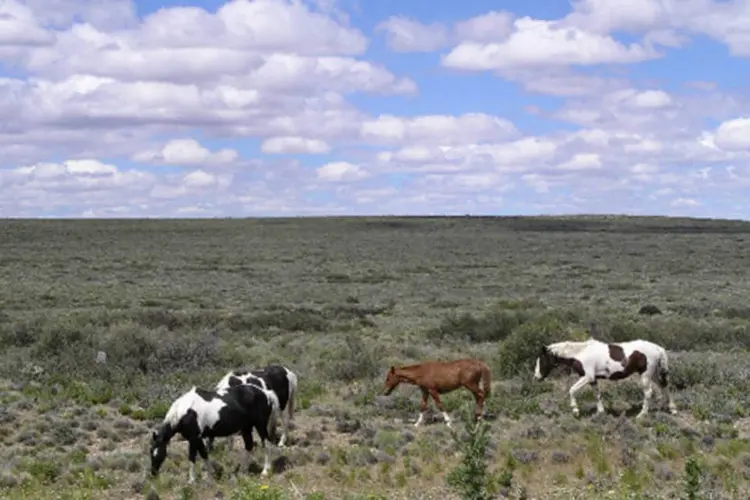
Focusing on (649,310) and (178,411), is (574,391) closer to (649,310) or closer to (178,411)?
(178,411)

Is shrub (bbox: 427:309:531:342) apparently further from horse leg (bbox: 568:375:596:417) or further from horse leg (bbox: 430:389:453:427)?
horse leg (bbox: 430:389:453:427)

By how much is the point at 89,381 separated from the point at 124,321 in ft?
26.6

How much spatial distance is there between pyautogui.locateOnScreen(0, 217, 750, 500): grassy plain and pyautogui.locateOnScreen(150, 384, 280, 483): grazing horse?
1.24 feet

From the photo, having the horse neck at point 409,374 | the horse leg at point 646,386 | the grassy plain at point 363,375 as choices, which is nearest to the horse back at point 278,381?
the grassy plain at point 363,375

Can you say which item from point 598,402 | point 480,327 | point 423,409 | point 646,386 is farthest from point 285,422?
point 480,327

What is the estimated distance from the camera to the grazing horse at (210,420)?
12.0 meters

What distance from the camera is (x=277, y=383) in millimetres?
13992

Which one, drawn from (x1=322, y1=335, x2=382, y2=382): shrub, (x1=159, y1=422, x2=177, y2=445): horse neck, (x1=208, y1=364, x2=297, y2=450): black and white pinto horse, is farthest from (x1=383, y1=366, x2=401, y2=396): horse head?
(x1=159, y1=422, x2=177, y2=445): horse neck

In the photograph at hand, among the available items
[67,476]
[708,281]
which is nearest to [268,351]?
[67,476]

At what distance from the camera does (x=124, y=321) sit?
87.0 feet

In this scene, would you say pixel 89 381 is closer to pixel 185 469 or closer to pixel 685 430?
pixel 185 469

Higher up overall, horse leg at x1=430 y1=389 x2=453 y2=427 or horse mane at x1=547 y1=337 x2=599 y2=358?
horse mane at x1=547 y1=337 x2=599 y2=358

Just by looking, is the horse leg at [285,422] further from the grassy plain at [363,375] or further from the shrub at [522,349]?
the shrub at [522,349]

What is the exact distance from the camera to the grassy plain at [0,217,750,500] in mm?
12180
